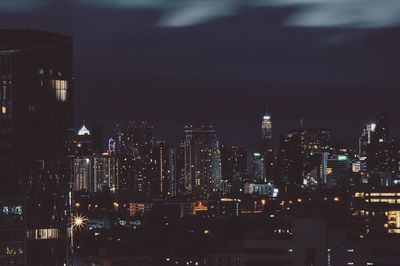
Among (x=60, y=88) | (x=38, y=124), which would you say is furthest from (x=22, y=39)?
(x=38, y=124)

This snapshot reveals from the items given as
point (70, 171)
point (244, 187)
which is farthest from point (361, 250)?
point (244, 187)

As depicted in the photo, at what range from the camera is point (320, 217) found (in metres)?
39.4

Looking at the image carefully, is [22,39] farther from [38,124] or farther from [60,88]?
[38,124]

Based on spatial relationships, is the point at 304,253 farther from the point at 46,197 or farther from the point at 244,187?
the point at 244,187

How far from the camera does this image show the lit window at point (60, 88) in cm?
2612

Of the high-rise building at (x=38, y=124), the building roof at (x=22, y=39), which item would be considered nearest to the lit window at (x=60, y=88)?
the high-rise building at (x=38, y=124)

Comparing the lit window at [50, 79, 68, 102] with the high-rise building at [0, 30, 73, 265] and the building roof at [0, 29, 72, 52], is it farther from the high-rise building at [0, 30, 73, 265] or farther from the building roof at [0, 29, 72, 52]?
the building roof at [0, 29, 72, 52]

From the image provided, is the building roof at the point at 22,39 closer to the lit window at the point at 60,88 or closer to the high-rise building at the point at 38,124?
the high-rise building at the point at 38,124

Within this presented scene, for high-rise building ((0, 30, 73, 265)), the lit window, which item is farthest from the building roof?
the lit window

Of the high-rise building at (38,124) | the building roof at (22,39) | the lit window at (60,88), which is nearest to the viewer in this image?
the building roof at (22,39)

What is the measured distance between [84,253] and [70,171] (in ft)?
55.7

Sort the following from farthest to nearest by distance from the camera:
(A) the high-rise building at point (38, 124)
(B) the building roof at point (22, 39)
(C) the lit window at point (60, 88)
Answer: (C) the lit window at point (60, 88) < (A) the high-rise building at point (38, 124) < (B) the building roof at point (22, 39)

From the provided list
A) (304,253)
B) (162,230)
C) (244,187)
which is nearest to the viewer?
(304,253)

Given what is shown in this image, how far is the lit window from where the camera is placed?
26.1 m
